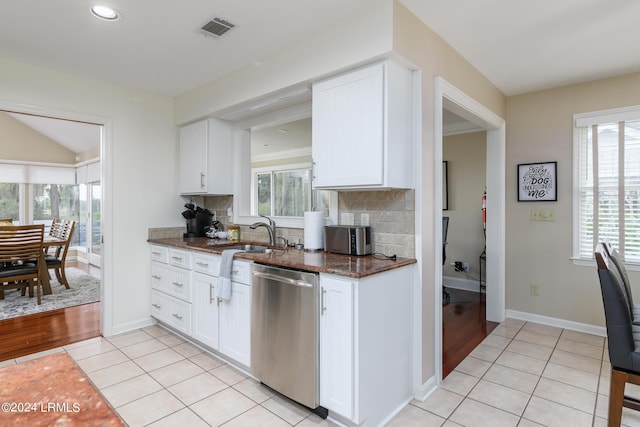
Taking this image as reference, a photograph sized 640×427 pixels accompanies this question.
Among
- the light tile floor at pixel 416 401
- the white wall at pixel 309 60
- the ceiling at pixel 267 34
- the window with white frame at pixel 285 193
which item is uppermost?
the ceiling at pixel 267 34

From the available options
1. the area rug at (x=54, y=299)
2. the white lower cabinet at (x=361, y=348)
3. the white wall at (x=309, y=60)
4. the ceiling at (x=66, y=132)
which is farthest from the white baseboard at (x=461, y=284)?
the ceiling at (x=66, y=132)

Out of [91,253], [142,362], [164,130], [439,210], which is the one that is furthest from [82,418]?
[91,253]

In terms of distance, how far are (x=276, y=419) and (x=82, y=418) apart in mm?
1624

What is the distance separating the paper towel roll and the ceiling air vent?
4.65 feet

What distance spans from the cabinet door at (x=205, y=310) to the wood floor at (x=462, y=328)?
5.94 feet

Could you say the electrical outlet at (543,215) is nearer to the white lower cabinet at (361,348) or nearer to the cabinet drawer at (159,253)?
the white lower cabinet at (361,348)

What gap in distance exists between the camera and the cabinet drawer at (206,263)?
2.74 meters

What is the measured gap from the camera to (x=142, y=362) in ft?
9.06

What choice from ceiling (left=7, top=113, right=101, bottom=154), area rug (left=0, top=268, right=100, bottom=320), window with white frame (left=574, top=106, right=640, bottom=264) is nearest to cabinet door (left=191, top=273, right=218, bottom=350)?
area rug (left=0, top=268, right=100, bottom=320)

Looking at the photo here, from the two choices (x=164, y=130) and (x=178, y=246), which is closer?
(x=178, y=246)

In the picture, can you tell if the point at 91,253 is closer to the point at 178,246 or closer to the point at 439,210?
the point at 178,246

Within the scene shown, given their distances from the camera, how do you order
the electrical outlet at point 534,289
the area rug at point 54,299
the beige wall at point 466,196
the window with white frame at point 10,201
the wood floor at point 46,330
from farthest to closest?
the window with white frame at point 10,201 < the beige wall at point 466,196 < the area rug at point 54,299 < the electrical outlet at point 534,289 < the wood floor at point 46,330

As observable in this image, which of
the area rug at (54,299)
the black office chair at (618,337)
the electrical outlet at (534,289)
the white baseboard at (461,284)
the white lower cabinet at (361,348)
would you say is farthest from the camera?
the white baseboard at (461,284)

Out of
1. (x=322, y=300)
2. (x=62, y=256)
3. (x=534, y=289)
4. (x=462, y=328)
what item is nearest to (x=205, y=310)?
(x=322, y=300)
